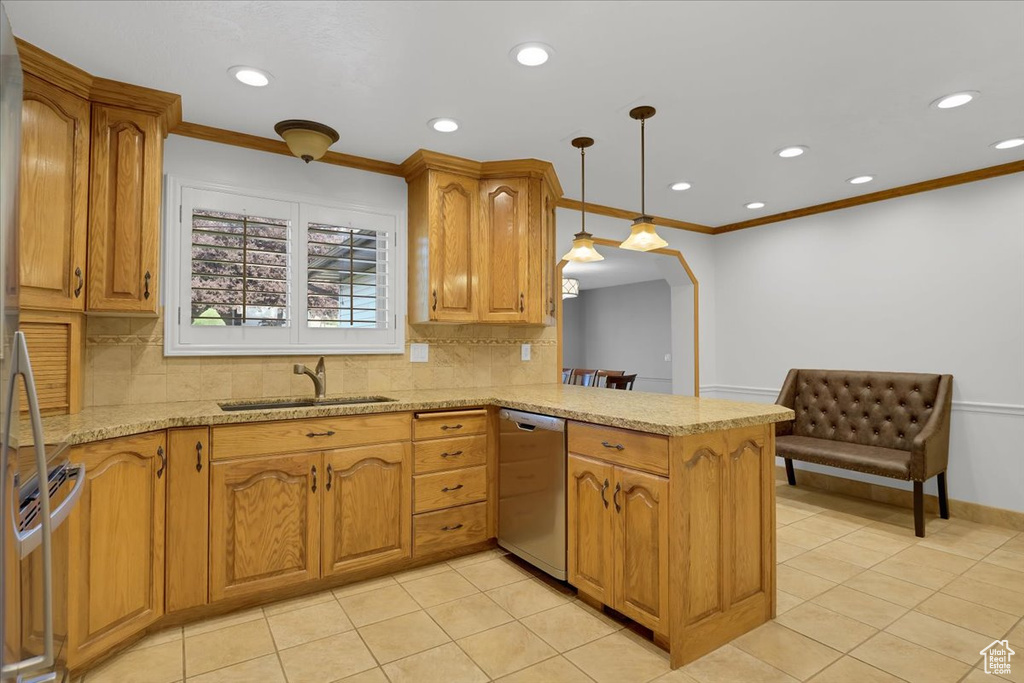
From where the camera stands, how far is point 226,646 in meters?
2.11

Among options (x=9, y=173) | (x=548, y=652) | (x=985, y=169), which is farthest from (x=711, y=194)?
(x=9, y=173)

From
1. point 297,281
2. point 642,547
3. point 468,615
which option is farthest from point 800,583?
point 297,281

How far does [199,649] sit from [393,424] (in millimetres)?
1172

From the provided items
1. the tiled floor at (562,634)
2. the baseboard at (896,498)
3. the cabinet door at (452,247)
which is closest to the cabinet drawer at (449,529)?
the tiled floor at (562,634)

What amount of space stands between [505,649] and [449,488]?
95 centimetres

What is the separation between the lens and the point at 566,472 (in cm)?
247

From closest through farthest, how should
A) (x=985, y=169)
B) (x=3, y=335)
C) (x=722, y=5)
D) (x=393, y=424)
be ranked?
(x=3, y=335), (x=722, y=5), (x=393, y=424), (x=985, y=169)

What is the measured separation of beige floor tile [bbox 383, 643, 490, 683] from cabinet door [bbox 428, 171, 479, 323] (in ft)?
5.90

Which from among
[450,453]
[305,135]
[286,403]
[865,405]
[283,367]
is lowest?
[450,453]

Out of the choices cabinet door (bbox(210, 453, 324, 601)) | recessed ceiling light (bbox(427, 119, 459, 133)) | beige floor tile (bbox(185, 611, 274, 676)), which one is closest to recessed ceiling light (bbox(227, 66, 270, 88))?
recessed ceiling light (bbox(427, 119, 459, 133))

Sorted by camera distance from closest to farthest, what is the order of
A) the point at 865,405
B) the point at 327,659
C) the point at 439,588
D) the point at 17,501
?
the point at 17,501 → the point at 327,659 → the point at 439,588 → the point at 865,405

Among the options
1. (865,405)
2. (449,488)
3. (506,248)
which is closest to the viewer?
(449,488)

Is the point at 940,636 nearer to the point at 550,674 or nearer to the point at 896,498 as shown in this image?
the point at 550,674

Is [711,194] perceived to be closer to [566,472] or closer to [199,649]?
[566,472]
